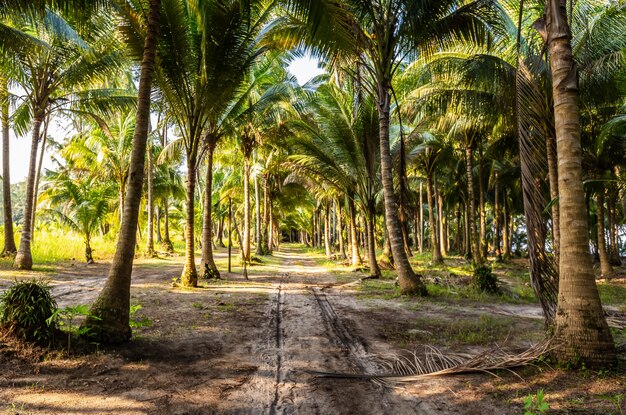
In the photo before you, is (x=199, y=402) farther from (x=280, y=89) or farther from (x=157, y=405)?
(x=280, y=89)

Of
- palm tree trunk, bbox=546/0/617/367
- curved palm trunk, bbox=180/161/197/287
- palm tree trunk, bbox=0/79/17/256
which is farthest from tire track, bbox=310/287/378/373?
palm tree trunk, bbox=0/79/17/256

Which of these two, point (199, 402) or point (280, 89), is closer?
point (199, 402)

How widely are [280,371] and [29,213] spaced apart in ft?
38.1

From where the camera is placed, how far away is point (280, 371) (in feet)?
12.6

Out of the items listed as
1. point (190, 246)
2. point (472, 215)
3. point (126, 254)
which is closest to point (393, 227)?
point (190, 246)

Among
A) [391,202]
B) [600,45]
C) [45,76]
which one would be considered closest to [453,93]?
[600,45]

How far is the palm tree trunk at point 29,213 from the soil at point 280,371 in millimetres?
5559

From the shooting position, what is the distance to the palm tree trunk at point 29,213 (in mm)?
10961

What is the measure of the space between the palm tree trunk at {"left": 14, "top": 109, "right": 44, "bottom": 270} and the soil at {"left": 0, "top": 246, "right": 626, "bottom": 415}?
556cm

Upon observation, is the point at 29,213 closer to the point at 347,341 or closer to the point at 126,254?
the point at 126,254

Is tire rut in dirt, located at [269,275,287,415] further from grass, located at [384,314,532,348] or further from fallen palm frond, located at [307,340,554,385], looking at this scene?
grass, located at [384,314,532,348]

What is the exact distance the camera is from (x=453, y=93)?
11188 mm

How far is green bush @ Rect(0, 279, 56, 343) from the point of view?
151 inches

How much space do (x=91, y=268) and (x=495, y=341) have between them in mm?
13004
